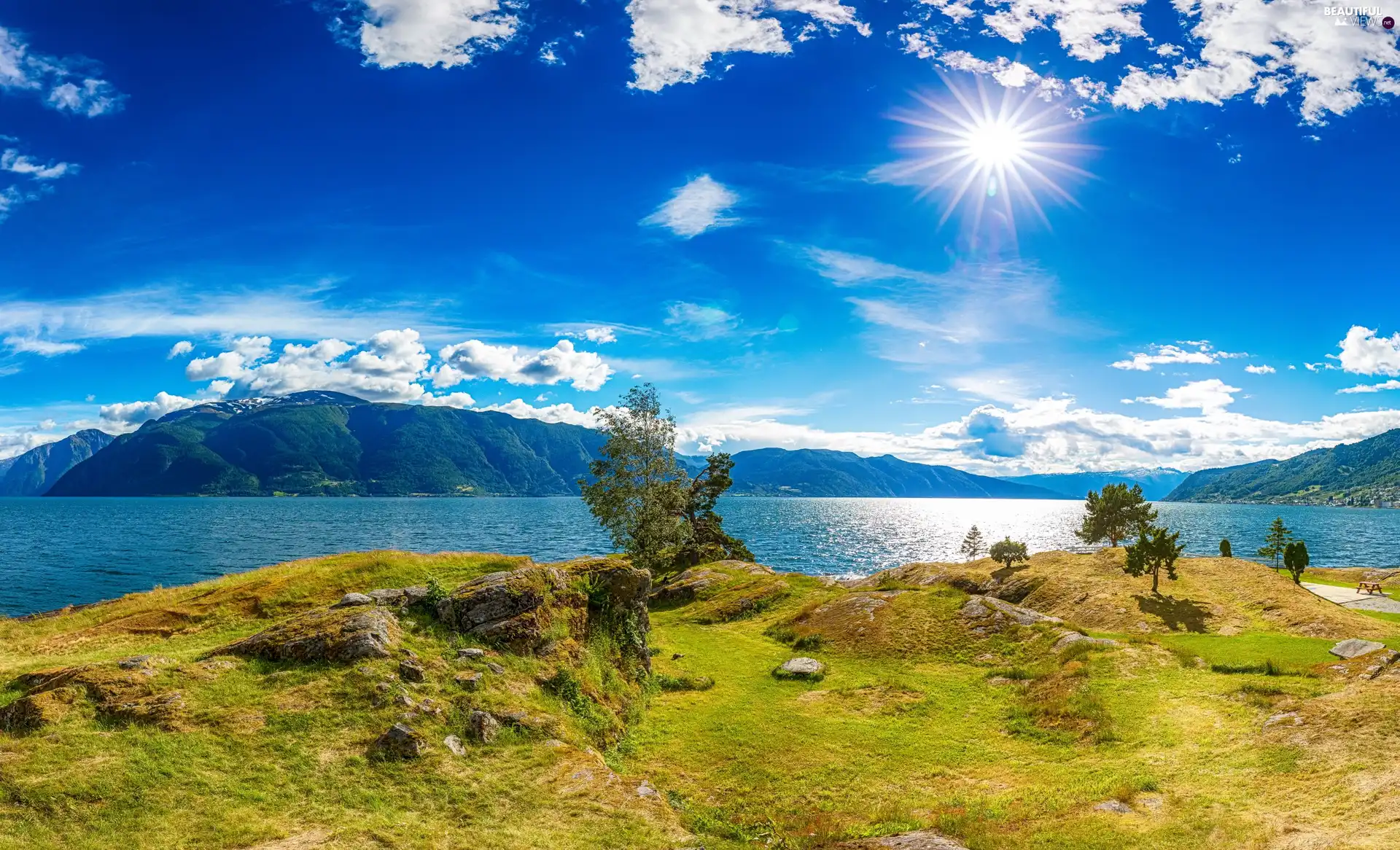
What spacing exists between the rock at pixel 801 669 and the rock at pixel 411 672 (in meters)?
21.6

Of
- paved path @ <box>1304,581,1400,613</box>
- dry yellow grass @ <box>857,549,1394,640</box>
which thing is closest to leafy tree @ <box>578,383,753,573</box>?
dry yellow grass @ <box>857,549,1394,640</box>

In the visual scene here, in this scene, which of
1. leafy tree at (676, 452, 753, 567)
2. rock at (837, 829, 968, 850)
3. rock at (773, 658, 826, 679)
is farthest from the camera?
leafy tree at (676, 452, 753, 567)

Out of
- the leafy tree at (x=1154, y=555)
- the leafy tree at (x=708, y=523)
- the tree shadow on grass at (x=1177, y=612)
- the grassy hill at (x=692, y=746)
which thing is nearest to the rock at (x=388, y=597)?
the grassy hill at (x=692, y=746)

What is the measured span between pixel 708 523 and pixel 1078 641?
63.9m

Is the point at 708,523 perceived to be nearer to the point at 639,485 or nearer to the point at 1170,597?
the point at 639,485

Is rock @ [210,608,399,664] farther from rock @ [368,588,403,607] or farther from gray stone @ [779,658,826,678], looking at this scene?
gray stone @ [779,658,826,678]

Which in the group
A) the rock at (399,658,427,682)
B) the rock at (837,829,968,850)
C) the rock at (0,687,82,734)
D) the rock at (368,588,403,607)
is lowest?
the rock at (837,829,968,850)

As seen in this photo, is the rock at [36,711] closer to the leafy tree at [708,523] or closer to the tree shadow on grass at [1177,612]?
the tree shadow on grass at [1177,612]

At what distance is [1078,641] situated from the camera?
37281 millimetres

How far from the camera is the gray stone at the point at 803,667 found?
124ft

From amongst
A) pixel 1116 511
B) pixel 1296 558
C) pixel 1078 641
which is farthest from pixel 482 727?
pixel 1116 511

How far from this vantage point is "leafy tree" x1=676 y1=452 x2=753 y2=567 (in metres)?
88.4

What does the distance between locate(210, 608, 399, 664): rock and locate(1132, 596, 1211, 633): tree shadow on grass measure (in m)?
56.1

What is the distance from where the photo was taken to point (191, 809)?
615 inches
